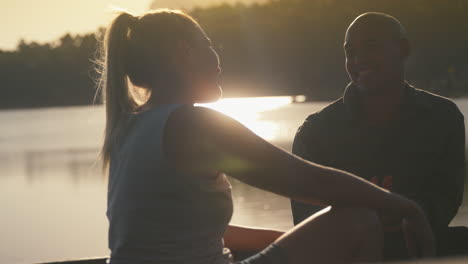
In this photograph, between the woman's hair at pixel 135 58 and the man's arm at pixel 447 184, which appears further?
the man's arm at pixel 447 184

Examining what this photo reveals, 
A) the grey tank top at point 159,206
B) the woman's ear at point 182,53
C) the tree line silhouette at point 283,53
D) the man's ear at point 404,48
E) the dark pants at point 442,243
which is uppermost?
the woman's ear at point 182,53

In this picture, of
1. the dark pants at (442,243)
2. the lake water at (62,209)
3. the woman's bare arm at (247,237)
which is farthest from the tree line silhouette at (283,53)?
the woman's bare arm at (247,237)

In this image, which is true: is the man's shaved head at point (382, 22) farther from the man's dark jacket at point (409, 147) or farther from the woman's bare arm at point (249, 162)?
the woman's bare arm at point (249, 162)

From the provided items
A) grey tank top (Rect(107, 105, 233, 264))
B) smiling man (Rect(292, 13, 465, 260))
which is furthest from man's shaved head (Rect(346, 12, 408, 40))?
grey tank top (Rect(107, 105, 233, 264))

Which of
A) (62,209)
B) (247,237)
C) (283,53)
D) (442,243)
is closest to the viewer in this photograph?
(247,237)

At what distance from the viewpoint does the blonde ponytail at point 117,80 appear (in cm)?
200

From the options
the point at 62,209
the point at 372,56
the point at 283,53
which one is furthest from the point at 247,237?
the point at 283,53

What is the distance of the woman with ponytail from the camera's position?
5.84 ft

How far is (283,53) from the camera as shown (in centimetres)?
6369

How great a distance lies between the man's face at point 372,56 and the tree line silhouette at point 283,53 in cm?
4738

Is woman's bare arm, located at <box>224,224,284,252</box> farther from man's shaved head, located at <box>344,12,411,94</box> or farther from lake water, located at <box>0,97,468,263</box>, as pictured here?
lake water, located at <box>0,97,468,263</box>

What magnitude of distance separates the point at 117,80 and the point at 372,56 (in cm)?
149

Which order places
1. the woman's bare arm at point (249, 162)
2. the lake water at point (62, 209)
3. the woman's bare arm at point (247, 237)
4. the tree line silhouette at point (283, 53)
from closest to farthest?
the woman's bare arm at point (249, 162) → the woman's bare arm at point (247, 237) → the lake water at point (62, 209) → the tree line silhouette at point (283, 53)

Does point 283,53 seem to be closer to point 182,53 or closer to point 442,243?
point 442,243
